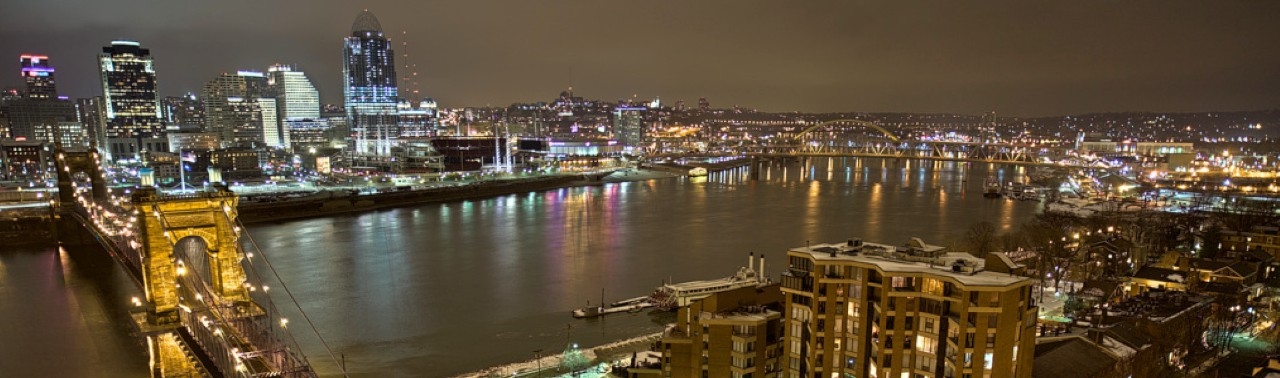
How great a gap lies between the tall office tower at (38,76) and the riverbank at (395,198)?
26.7 m

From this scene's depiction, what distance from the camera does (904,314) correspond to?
15.5ft

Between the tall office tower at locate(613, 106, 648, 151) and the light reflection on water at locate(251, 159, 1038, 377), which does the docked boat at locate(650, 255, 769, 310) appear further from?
the tall office tower at locate(613, 106, 648, 151)

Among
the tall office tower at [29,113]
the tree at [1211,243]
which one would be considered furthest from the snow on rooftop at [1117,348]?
the tall office tower at [29,113]

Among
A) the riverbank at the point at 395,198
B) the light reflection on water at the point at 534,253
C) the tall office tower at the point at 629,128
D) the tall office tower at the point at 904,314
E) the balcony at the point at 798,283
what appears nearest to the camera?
the tall office tower at the point at 904,314

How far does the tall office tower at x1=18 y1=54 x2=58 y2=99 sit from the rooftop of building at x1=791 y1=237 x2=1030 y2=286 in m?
45.7

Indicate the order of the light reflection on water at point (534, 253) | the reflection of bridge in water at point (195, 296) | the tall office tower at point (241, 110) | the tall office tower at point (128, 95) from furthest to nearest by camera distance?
1. the tall office tower at point (241, 110)
2. the tall office tower at point (128, 95)
3. the light reflection on water at point (534, 253)
4. the reflection of bridge in water at point (195, 296)

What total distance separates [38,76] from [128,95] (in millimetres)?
5324

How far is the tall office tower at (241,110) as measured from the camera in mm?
46594

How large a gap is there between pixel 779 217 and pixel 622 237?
512 cm

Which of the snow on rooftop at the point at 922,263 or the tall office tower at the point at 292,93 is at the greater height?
the tall office tower at the point at 292,93

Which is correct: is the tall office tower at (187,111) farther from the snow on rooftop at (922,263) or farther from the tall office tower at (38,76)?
the snow on rooftop at (922,263)

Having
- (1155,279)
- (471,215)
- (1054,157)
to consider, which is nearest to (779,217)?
(471,215)

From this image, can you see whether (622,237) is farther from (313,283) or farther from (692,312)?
(692,312)

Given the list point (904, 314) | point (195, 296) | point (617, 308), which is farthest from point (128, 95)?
point (904, 314)
